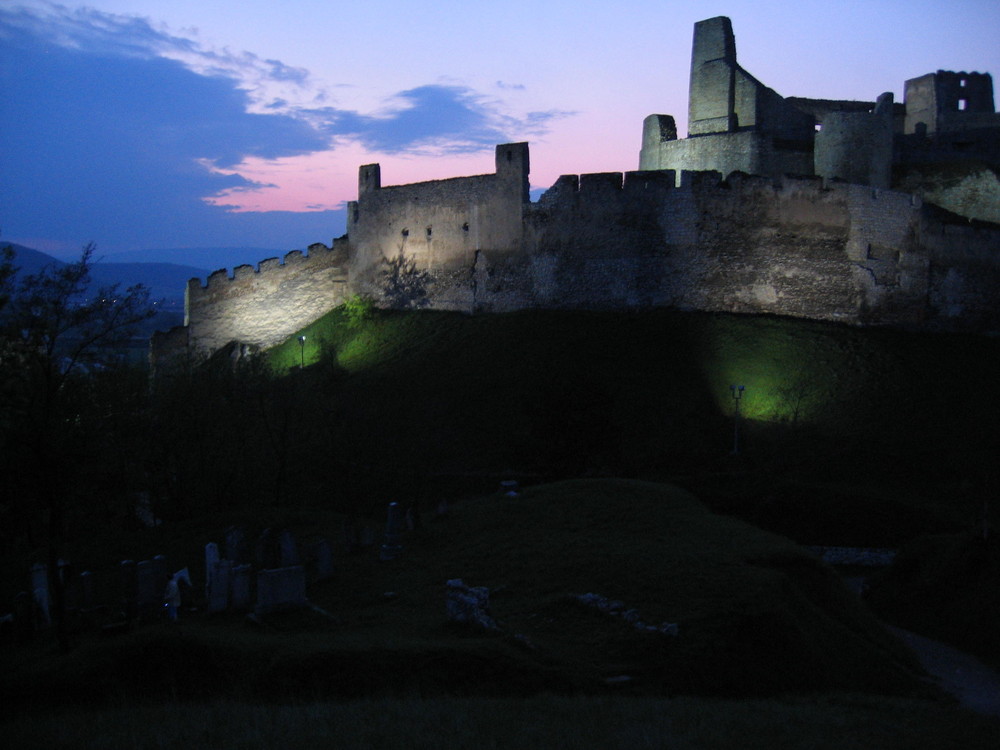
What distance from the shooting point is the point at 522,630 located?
14.4m

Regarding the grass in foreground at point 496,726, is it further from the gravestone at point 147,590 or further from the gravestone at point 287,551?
the gravestone at point 287,551

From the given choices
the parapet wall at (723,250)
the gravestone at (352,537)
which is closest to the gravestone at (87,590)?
the gravestone at (352,537)

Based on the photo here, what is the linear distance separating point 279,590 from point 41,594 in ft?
16.7

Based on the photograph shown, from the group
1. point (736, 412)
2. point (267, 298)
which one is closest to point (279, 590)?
point (736, 412)

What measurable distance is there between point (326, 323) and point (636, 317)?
14.9 meters

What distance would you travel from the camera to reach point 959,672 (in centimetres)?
1748

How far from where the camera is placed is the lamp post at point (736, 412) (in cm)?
2947

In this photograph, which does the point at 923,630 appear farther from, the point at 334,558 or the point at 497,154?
the point at 497,154

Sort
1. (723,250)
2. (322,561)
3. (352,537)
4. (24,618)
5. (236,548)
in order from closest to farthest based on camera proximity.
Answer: (24,618) → (322,561) → (236,548) → (352,537) → (723,250)

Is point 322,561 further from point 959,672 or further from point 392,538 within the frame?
point 959,672

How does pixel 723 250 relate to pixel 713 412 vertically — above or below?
above

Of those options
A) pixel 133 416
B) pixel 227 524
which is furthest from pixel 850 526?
pixel 133 416

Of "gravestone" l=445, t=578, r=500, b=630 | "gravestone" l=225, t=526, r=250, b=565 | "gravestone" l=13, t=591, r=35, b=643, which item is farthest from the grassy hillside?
"gravestone" l=445, t=578, r=500, b=630

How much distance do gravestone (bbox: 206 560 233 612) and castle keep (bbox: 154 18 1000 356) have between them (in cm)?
2269
